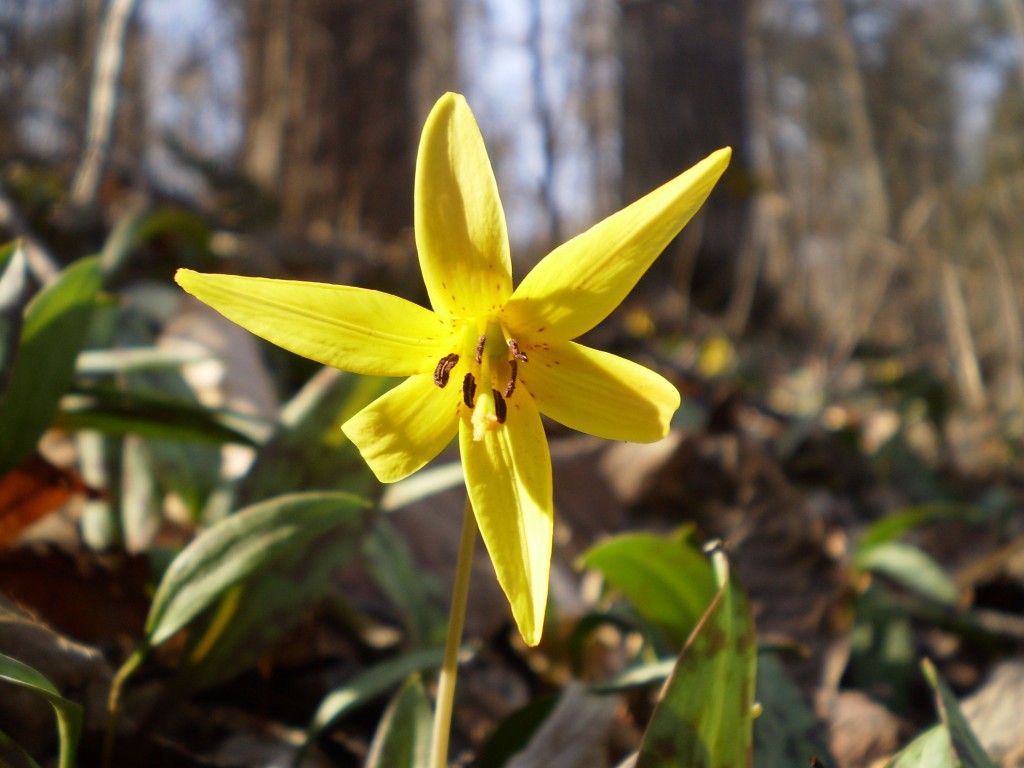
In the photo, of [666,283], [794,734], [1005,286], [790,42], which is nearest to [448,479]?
[794,734]

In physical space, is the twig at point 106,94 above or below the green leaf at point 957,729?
above

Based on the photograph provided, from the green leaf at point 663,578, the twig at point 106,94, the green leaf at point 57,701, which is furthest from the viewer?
the twig at point 106,94

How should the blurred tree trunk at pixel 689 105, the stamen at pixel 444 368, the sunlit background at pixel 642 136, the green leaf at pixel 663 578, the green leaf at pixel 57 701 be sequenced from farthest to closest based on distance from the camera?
1. the blurred tree trunk at pixel 689 105
2. the sunlit background at pixel 642 136
3. the green leaf at pixel 663 578
4. the stamen at pixel 444 368
5. the green leaf at pixel 57 701

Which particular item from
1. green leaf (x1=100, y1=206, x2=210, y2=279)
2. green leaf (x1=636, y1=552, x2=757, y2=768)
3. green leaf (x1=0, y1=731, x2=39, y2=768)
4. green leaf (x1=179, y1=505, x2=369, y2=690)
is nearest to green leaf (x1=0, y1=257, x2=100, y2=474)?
green leaf (x1=179, y1=505, x2=369, y2=690)

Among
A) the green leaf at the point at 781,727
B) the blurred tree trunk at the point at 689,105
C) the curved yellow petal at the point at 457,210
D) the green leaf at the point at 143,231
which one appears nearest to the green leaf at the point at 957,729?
the green leaf at the point at 781,727

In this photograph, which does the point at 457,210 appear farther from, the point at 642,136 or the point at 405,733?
the point at 642,136

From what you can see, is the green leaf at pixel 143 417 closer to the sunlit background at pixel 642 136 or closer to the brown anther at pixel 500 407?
the brown anther at pixel 500 407

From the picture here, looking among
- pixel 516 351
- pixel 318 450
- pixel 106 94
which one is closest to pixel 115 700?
pixel 318 450
